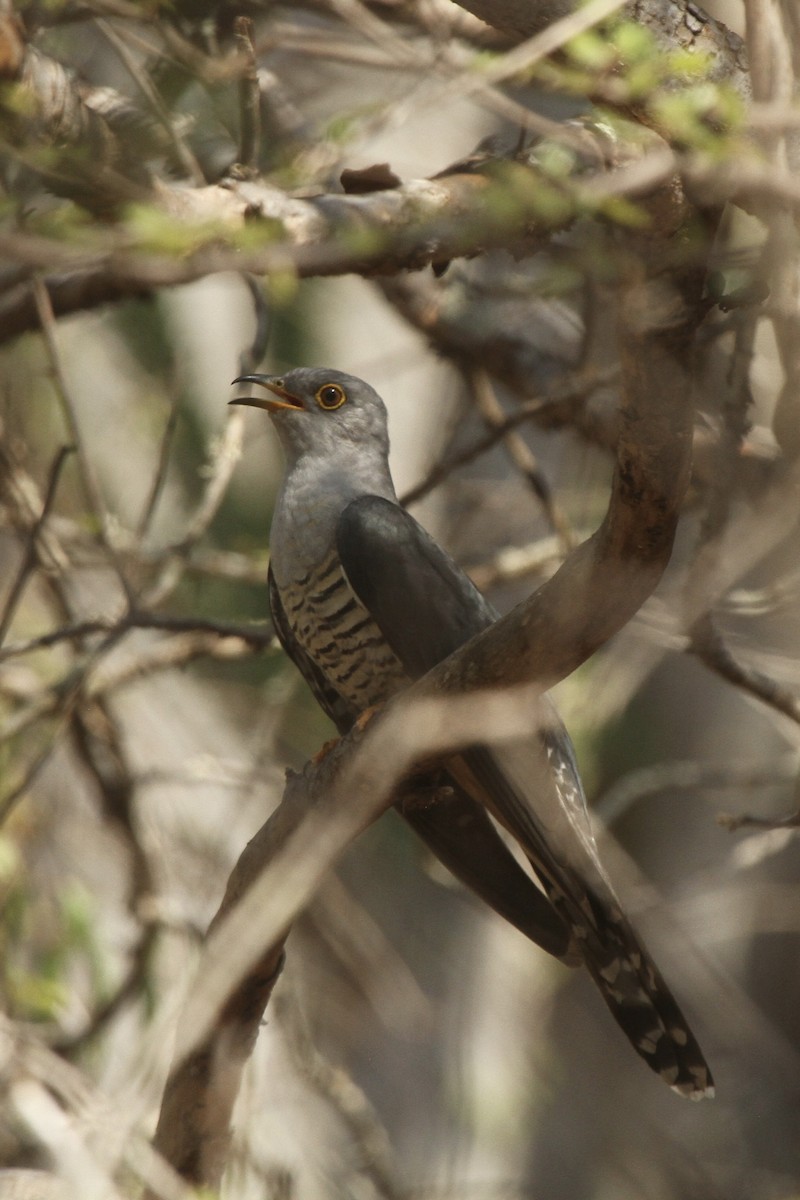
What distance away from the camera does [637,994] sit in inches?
130

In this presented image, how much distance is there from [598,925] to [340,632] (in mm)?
1231

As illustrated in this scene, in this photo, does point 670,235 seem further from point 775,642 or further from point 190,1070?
point 775,642

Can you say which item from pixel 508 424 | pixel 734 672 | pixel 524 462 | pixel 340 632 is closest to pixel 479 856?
pixel 340 632

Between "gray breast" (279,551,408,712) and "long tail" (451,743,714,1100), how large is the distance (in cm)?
67

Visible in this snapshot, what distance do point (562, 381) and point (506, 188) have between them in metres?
2.19

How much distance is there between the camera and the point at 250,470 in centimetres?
725

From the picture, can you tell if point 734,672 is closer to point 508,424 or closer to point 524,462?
point 508,424

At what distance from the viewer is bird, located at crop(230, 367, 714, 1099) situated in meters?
3.31

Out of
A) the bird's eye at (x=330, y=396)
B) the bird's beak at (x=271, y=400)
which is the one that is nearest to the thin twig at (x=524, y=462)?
the bird's eye at (x=330, y=396)

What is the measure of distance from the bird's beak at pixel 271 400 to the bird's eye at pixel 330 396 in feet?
0.24

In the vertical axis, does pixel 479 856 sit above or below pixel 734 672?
below

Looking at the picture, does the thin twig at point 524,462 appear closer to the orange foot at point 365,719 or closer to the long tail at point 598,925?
the orange foot at point 365,719

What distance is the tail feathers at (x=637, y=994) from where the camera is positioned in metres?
3.26

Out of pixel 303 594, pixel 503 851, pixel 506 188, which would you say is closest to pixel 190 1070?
pixel 503 851
